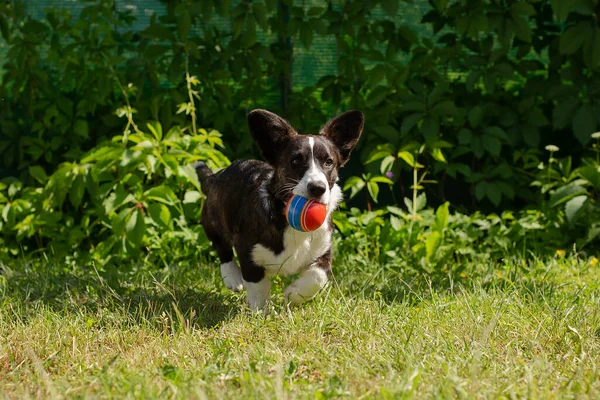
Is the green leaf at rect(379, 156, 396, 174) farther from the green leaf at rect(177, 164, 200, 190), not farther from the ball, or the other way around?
the ball

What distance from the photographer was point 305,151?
341 centimetres

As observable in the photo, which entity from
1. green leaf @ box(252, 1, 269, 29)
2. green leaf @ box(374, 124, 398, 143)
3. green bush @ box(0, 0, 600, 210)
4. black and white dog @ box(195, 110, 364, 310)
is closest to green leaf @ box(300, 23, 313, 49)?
green bush @ box(0, 0, 600, 210)

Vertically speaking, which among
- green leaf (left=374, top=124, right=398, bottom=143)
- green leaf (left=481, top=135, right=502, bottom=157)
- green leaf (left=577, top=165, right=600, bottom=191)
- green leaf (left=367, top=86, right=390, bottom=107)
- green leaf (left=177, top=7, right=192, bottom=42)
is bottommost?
green leaf (left=577, top=165, right=600, bottom=191)

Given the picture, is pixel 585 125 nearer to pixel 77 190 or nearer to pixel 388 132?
pixel 388 132

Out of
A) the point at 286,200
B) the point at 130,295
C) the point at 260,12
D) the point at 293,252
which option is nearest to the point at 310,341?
the point at 293,252

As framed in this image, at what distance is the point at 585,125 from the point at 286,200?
2606mm

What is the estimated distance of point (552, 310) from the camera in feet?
10.7

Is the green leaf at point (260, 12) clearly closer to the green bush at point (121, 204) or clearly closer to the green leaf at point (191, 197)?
the green bush at point (121, 204)

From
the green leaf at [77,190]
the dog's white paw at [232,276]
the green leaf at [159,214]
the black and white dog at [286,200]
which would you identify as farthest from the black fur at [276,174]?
the green leaf at [77,190]

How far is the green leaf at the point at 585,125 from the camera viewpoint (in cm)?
507

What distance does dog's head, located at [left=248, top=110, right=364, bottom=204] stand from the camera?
3314 mm

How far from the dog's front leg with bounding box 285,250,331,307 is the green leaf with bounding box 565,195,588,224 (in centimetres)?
201

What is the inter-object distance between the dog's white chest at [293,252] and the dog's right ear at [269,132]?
0.40m

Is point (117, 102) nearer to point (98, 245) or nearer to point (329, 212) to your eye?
point (98, 245)
